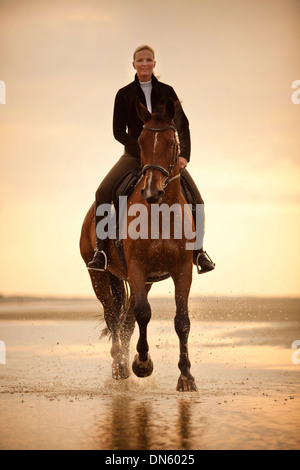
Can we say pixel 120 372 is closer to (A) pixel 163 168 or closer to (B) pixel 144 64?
(A) pixel 163 168

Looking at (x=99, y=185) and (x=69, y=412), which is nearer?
(x=69, y=412)

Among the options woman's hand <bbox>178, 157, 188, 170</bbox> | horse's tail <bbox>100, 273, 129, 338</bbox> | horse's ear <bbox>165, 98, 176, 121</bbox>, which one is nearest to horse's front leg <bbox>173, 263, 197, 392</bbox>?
woman's hand <bbox>178, 157, 188, 170</bbox>

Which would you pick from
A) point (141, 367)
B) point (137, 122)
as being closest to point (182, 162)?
point (137, 122)

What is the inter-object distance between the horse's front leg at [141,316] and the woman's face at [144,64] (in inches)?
109

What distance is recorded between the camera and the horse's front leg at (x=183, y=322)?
10.2 meters

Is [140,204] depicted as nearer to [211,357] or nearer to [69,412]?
[69,412]

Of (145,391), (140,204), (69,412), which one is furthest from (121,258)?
(69,412)

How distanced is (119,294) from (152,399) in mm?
3785

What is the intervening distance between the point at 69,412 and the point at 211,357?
631 cm

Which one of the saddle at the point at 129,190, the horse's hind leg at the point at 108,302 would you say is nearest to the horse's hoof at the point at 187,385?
the saddle at the point at 129,190

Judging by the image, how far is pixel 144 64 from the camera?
10867 millimetres

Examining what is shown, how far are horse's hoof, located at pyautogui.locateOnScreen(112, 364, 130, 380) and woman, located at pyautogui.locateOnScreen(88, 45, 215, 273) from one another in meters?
2.15

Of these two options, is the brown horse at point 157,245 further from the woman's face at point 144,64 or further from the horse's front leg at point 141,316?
the woman's face at point 144,64

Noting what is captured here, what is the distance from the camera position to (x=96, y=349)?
53.9ft
